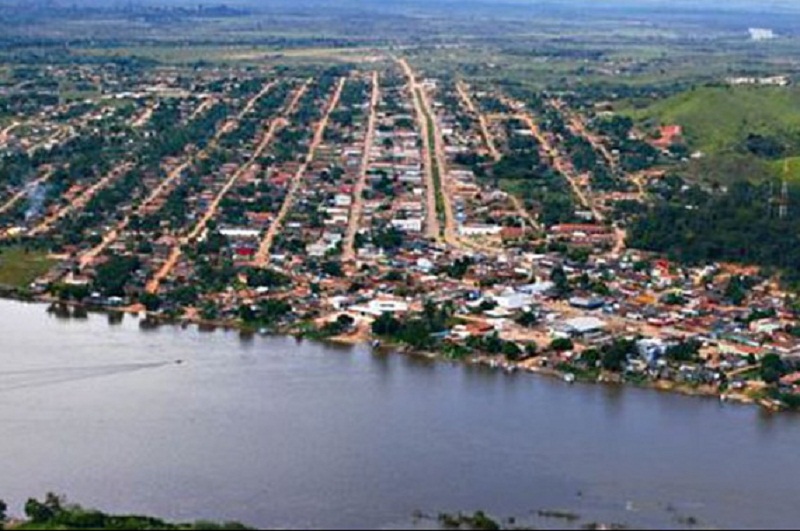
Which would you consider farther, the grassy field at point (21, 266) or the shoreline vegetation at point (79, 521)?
the grassy field at point (21, 266)

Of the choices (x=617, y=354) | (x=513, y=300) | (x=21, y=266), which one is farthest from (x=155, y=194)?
(x=617, y=354)

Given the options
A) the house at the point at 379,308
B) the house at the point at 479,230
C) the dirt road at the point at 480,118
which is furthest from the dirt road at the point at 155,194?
the dirt road at the point at 480,118

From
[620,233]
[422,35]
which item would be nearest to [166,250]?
[620,233]

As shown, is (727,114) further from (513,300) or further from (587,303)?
(513,300)

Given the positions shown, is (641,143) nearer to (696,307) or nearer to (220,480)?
(696,307)

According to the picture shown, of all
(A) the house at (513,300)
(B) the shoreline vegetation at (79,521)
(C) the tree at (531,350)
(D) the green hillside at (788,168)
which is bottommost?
(C) the tree at (531,350)

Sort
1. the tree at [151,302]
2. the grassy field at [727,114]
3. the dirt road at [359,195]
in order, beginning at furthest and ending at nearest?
1. the grassy field at [727,114]
2. the dirt road at [359,195]
3. the tree at [151,302]

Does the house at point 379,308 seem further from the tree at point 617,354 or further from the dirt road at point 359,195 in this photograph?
the tree at point 617,354
